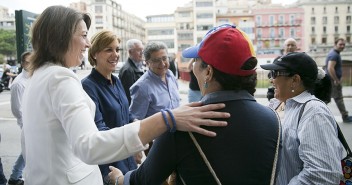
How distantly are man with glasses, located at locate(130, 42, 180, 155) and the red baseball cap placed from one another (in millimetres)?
2541

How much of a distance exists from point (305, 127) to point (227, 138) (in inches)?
34.6

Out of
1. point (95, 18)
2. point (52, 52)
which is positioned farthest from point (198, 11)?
point (52, 52)

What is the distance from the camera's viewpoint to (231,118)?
1406 mm

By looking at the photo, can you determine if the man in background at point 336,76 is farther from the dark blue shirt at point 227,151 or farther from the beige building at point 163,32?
the beige building at point 163,32

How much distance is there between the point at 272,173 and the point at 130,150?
0.64m

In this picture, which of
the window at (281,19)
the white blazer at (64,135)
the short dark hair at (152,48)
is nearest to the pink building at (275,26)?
the window at (281,19)

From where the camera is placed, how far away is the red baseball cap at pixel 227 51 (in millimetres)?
1426

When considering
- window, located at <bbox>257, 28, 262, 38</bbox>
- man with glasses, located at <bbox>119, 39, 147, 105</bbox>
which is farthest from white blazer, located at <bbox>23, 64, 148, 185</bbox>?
window, located at <bbox>257, 28, 262, 38</bbox>

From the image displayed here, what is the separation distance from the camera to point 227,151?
1379mm

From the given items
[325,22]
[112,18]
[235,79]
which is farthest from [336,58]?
[325,22]

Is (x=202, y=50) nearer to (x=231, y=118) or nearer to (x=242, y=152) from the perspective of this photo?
(x=231, y=118)

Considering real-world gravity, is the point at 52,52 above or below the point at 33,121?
above

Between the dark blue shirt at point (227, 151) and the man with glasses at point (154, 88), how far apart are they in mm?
2496

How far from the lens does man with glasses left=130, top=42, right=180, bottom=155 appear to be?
13.0 ft
